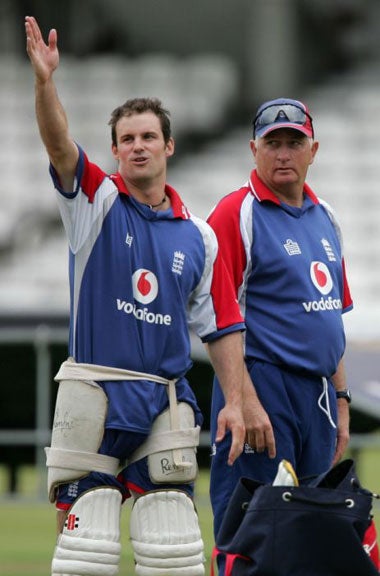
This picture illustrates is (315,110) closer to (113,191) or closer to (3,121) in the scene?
(3,121)

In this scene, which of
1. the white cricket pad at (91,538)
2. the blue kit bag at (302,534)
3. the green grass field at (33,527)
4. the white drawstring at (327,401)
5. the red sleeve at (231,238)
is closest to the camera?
the blue kit bag at (302,534)

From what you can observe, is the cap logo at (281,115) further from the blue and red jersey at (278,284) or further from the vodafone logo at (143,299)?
the vodafone logo at (143,299)

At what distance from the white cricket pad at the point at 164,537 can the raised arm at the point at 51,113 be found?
124 cm

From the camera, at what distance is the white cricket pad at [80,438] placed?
600 cm

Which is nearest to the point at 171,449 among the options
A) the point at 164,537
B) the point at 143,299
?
the point at 164,537

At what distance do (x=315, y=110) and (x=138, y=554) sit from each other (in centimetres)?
1815

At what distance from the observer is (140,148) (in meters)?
6.18

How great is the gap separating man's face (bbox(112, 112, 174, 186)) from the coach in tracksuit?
576 mm

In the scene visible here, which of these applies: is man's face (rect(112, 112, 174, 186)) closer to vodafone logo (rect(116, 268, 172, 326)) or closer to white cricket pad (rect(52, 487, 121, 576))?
vodafone logo (rect(116, 268, 172, 326))

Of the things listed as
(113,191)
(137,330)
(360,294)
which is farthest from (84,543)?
(360,294)

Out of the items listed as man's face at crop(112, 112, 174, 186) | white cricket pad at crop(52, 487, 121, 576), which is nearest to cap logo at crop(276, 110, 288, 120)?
man's face at crop(112, 112, 174, 186)

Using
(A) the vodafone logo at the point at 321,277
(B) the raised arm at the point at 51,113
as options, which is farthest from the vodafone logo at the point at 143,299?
(A) the vodafone logo at the point at 321,277

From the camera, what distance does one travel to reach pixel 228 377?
20.7 ft

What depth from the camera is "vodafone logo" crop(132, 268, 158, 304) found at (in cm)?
611
